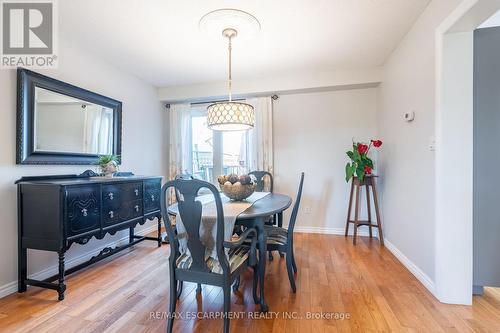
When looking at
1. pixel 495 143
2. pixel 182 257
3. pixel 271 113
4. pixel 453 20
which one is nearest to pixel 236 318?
pixel 182 257

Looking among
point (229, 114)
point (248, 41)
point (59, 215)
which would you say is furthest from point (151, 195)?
point (248, 41)

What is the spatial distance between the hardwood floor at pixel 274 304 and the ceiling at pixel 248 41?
8.03 feet

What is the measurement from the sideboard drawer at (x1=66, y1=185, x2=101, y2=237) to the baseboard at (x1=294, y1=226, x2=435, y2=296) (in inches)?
110

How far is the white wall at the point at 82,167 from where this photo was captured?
1.99 metres

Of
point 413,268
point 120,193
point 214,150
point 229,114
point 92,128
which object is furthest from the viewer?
point 214,150

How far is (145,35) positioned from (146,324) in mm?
2624

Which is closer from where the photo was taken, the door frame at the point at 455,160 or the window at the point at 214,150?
the door frame at the point at 455,160

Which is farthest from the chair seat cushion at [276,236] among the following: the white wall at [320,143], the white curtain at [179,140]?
the white curtain at [179,140]

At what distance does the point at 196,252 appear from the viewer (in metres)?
1.45

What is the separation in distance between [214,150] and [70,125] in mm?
2083

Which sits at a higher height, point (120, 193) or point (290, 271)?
point (120, 193)

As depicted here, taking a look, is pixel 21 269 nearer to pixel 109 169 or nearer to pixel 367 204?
pixel 109 169

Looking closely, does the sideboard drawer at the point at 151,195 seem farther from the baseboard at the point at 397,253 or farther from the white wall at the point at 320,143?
the baseboard at the point at 397,253

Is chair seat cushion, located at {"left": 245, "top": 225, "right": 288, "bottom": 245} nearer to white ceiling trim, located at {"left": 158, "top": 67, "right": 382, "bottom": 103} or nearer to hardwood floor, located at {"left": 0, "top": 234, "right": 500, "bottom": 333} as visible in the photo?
hardwood floor, located at {"left": 0, "top": 234, "right": 500, "bottom": 333}
